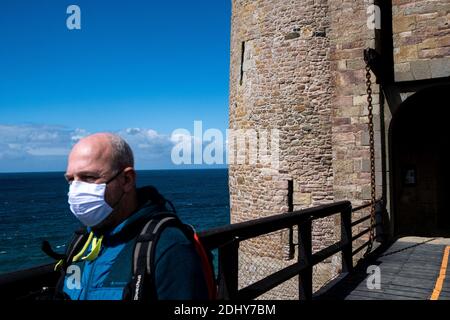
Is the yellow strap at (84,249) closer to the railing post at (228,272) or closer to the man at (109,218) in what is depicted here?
the man at (109,218)

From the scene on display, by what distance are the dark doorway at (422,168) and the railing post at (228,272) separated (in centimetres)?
1029

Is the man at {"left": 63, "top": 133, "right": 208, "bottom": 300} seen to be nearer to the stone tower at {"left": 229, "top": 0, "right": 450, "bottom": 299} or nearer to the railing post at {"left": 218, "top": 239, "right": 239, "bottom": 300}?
the railing post at {"left": 218, "top": 239, "right": 239, "bottom": 300}

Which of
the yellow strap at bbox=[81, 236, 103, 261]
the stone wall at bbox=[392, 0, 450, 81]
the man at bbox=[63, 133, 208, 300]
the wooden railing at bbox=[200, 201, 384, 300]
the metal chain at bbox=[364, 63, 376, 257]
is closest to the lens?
the man at bbox=[63, 133, 208, 300]

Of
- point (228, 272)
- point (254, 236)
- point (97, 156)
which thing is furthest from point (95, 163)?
point (254, 236)

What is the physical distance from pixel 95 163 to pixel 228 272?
1781mm

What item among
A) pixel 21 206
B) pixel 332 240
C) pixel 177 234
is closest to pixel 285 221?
pixel 177 234

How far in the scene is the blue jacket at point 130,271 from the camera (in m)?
1.76

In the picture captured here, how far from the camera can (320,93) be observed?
492 inches

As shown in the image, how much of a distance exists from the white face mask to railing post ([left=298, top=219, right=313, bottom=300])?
3.24 metres

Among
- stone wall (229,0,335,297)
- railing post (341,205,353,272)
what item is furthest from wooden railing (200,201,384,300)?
stone wall (229,0,335,297)

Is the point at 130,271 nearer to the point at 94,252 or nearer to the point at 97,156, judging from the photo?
the point at 94,252

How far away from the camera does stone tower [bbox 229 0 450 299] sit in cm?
884
